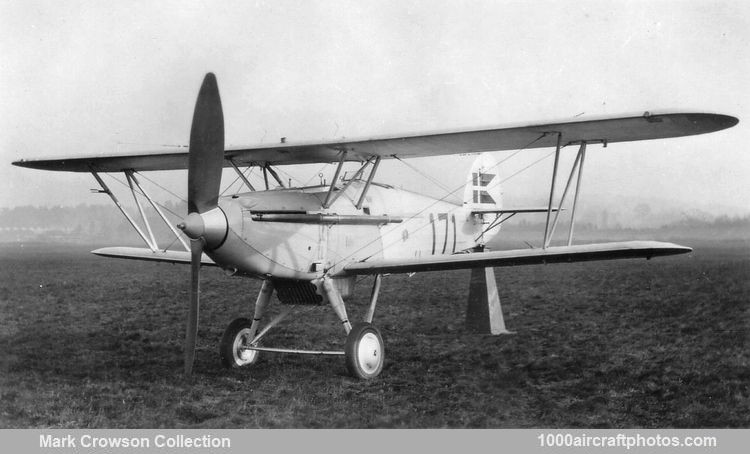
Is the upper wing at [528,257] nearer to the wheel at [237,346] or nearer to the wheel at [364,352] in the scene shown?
the wheel at [364,352]

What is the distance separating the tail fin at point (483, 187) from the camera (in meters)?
11.7

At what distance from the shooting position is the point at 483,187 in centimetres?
1201

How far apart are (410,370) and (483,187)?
16.1 feet

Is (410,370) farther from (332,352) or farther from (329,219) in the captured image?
(329,219)

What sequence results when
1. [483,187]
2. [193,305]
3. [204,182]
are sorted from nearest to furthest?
[204,182]
[193,305]
[483,187]

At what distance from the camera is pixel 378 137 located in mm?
7398

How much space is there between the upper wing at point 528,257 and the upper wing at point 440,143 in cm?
127

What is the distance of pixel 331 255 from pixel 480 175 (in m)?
4.95

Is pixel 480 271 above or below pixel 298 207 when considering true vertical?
below

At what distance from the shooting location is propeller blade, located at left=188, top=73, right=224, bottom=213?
19.0 ft

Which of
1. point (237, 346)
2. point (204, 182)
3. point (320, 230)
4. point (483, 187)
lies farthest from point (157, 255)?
point (483, 187)

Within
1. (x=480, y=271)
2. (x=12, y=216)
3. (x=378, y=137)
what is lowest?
(x=480, y=271)
